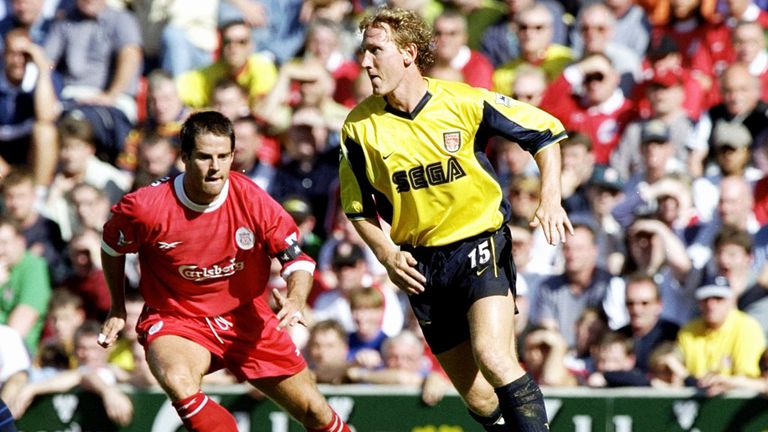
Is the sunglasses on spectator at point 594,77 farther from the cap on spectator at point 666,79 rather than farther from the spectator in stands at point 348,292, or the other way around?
the spectator in stands at point 348,292

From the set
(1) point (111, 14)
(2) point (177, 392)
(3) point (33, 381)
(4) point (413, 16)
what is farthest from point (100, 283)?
(4) point (413, 16)

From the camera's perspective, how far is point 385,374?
10.5 meters

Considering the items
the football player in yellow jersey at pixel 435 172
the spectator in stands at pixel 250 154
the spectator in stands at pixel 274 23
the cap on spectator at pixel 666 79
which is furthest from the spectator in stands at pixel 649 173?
the football player in yellow jersey at pixel 435 172

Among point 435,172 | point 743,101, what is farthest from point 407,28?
point 743,101

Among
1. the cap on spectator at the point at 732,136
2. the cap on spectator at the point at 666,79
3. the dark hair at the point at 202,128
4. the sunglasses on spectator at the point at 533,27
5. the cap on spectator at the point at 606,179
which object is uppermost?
the dark hair at the point at 202,128

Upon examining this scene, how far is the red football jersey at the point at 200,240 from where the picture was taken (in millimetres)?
8242

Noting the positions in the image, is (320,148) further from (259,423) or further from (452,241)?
(452,241)

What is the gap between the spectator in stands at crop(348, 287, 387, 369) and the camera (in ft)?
35.7

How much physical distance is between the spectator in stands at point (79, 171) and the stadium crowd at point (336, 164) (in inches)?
0.7

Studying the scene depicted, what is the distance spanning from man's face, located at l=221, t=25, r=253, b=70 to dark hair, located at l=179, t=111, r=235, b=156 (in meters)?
4.94

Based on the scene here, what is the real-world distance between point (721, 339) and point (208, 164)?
4150mm

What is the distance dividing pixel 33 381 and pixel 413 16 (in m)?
4.38

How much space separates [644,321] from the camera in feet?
34.7

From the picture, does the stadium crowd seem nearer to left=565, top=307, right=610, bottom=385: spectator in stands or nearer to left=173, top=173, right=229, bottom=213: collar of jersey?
left=565, top=307, right=610, bottom=385: spectator in stands
